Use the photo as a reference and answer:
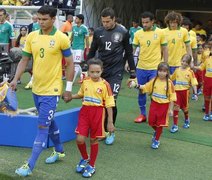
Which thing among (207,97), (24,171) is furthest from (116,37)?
(207,97)

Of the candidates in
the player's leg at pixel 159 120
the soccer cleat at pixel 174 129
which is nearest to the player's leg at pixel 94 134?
the player's leg at pixel 159 120

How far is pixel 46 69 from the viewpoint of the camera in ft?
15.2

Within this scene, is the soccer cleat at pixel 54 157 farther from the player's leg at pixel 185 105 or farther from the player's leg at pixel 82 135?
the player's leg at pixel 185 105

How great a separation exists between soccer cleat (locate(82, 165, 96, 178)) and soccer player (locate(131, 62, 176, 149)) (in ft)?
4.74

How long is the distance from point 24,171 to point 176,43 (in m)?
4.17

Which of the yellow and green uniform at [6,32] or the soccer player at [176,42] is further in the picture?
the yellow and green uniform at [6,32]

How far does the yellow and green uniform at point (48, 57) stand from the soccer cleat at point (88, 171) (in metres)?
0.86

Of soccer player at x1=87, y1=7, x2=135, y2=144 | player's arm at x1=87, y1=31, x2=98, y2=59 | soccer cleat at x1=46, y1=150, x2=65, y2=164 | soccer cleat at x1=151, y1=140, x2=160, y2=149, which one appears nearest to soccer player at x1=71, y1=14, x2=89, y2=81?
player's arm at x1=87, y1=31, x2=98, y2=59

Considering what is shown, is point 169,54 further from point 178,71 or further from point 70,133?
point 70,133

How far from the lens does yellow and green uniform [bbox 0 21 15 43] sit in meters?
10.3

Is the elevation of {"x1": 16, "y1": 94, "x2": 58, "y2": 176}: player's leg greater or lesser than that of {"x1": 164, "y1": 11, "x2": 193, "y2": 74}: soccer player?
lesser

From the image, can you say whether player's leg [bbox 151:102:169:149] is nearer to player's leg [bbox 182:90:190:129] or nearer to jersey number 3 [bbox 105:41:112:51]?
jersey number 3 [bbox 105:41:112:51]

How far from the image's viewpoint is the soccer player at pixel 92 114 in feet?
15.4

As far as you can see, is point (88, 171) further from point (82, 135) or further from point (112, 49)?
point (112, 49)
